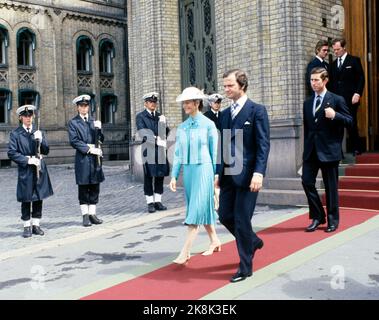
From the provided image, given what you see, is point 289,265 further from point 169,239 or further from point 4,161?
point 4,161

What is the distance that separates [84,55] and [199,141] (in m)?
26.3

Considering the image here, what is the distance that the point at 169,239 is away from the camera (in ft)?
22.9

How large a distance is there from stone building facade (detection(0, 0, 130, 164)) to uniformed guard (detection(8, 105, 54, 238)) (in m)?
19.6

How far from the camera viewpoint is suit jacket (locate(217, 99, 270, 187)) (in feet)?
15.5

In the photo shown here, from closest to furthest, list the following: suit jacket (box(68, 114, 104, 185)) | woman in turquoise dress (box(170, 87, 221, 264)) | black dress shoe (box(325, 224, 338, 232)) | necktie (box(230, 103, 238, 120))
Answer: necktie (box(230, 103, 238, 120)) < woman in turquoise dress (box(170, 87, 221, 264)) < black dress shoe (box(325, 224, 338, 232)) < suit jacket (box(68, 114, 104, 185))

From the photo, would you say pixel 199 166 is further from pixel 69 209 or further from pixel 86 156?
pixel 69 209

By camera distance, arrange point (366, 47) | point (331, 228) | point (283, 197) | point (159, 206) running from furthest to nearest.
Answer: point (366, 47) → point (159, 206) → point (283, 197) → point (331, 228)

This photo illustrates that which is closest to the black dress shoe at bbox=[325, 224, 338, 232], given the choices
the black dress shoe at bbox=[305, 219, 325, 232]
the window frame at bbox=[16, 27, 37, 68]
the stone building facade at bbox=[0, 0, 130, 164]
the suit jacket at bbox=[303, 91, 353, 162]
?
the black dress shoe at bbox=[305, 219, 325, 232]

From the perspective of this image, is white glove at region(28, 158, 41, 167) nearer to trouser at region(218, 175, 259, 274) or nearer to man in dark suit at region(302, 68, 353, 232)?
trouser at region(218, 175, 259, 274)

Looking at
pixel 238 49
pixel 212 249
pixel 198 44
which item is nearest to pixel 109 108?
pixel 198 44

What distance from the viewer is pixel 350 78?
9.06 m

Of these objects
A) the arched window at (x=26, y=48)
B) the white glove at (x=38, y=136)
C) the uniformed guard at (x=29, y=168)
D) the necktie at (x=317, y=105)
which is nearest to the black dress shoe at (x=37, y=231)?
the uniformed guard at (x=29, y=168)

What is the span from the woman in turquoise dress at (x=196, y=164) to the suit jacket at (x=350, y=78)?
179 inches
